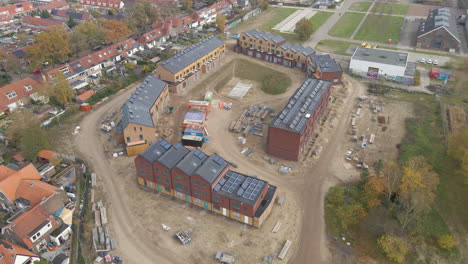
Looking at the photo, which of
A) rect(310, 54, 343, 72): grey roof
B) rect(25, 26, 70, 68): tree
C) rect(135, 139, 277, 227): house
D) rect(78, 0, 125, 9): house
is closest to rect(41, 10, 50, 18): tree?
rect(78, 0, 125, 9): house

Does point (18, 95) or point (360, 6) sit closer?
point (18, 95)

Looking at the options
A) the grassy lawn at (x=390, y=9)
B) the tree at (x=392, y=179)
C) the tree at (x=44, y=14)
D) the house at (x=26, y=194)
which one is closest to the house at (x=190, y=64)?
the house at (x=26, y=194)

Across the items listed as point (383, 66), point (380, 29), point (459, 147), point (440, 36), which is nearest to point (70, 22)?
point (383, 66)

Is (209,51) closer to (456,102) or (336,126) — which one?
(336,126)

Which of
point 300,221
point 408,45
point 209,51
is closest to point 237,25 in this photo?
point 209,51

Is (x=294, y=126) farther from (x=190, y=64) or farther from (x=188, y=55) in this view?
(x=188, y=55)

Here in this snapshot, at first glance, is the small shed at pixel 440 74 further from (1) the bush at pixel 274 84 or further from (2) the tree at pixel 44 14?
(2) the tree at pixel 44 14

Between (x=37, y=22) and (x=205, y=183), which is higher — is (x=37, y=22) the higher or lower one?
the higher one
